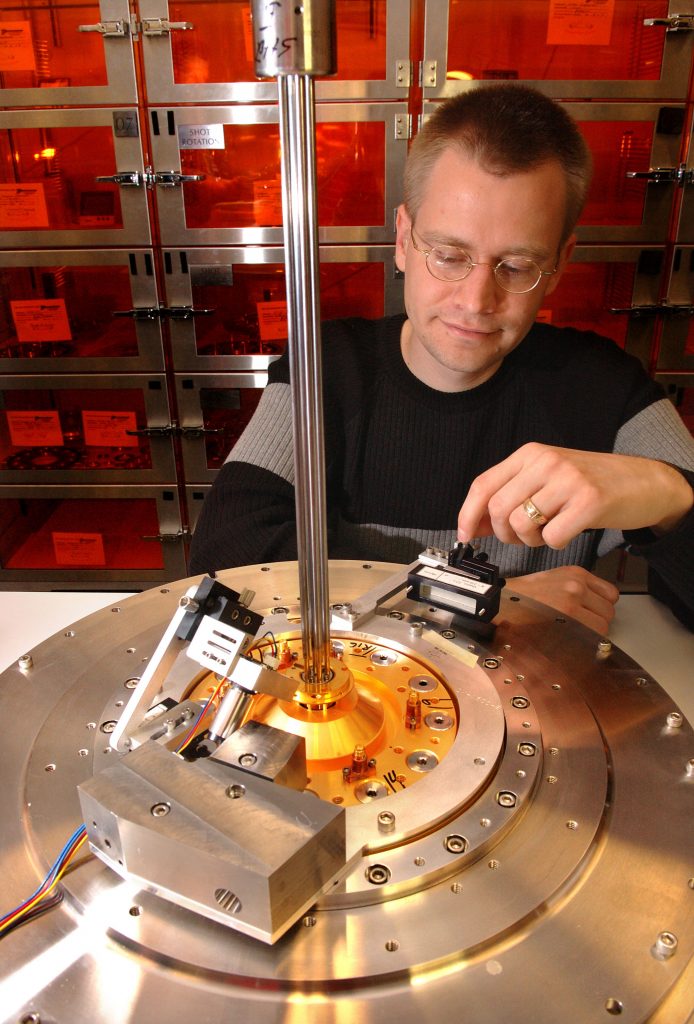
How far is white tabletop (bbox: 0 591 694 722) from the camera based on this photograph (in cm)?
81

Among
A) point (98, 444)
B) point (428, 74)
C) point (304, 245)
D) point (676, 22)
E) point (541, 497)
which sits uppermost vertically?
point (676, 22)

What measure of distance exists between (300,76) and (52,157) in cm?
205

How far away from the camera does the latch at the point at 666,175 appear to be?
199 centimetres

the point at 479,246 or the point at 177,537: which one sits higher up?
the point at 479,246

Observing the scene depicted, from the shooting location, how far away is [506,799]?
49 centimetres

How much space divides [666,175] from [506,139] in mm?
1260

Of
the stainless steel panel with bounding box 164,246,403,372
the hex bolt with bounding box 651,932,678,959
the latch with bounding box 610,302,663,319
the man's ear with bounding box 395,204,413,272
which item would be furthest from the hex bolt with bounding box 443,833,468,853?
the latch with bounding box 610,302,663,319

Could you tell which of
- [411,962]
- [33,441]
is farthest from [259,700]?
[33,441]

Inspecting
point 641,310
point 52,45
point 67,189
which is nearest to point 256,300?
point 67,189

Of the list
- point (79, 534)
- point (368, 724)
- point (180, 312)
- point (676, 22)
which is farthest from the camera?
point (79, 534)

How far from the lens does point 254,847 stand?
0.38 meters

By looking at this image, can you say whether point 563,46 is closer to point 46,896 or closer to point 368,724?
point 368,724

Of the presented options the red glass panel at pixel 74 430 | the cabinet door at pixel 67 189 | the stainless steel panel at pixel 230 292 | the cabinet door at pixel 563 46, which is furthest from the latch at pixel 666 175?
the red glass panel at pixel 74 430

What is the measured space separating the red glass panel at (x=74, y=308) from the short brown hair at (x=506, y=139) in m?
1.41
